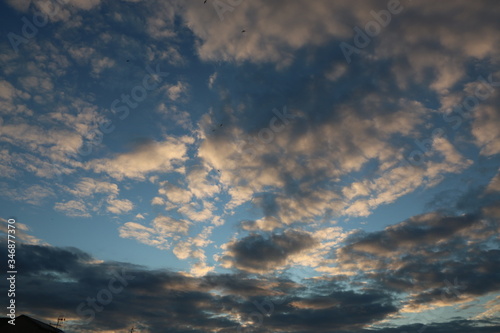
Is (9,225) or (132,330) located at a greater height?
(9,225)

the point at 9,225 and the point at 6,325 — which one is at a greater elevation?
the point at 9,225

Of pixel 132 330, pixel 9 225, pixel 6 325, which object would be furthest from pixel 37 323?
pixel 132 330

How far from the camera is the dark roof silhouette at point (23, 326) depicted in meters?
60.9

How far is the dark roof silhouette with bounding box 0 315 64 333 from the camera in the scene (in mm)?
60875

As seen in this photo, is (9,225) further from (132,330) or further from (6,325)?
(132,330)

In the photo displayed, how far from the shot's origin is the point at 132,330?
123250 millimetres

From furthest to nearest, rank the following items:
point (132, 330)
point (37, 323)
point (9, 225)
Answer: point (132, 330) → point (37, 323) → point (9, 225)

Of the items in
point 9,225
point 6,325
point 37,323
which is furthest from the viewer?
point 37,323

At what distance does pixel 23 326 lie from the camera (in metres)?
62.6

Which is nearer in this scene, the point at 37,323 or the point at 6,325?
the point at 6,325

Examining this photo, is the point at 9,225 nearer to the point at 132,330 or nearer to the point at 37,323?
the point at 37,323

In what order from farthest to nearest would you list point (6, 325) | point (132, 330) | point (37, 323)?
point (132, 330), point (37, 323), point (6, 325)

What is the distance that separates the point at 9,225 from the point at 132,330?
3943 inches

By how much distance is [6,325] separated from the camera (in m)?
61.0
